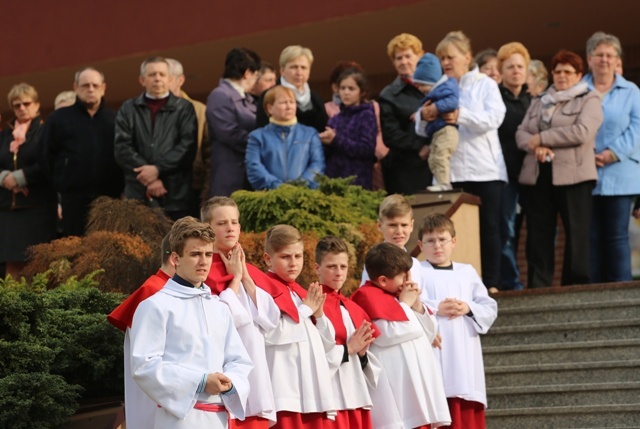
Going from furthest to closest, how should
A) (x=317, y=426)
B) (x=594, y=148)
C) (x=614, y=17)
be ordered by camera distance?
1. (x=614, y=17)
2. (x=594, y=148)
3. (x=317, y=426)

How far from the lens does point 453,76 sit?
13.4 m

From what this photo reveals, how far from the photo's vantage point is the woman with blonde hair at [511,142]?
13438mm

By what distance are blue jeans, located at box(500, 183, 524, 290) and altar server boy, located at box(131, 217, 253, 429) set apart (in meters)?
6.02

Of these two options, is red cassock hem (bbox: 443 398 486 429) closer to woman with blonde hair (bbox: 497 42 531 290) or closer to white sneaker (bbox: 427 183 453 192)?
white sneaker (bbox: 427 183 453 192)

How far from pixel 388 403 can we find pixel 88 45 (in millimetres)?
13010

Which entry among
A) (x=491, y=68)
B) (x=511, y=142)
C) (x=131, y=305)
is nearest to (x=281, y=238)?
(x=131, y=305)

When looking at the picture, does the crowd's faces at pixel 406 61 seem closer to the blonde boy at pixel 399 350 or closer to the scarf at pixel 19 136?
the scarf at pixel 19 136

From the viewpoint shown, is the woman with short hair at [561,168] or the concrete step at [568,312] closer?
the concrete step at [568,312]

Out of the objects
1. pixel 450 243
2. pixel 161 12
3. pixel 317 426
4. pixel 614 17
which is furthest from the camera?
pixel 161 12

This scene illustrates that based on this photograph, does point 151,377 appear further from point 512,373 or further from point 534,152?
point 534,152

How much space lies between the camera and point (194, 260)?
7.66 m

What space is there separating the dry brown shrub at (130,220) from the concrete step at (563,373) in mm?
3190

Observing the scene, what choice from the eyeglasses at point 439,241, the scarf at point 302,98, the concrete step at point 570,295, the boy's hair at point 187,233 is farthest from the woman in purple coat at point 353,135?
the boy's hair at point 187,233

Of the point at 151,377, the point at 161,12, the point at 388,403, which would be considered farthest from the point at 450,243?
the point at 161,12
